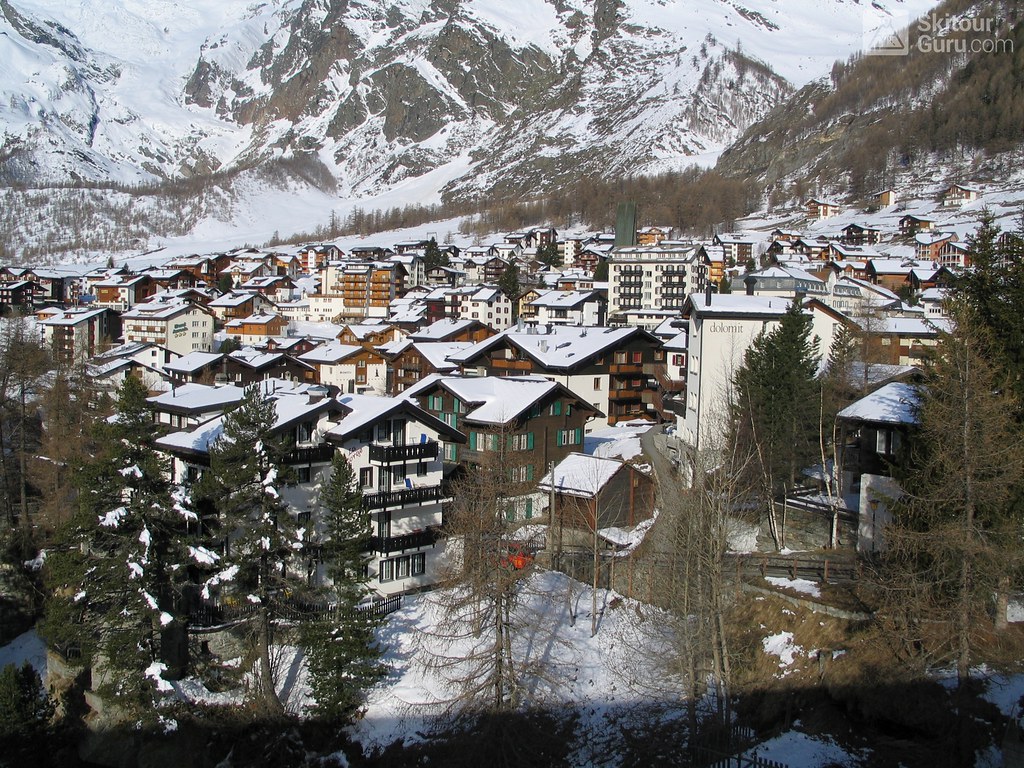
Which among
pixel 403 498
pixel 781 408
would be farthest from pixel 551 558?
pixel 781 408

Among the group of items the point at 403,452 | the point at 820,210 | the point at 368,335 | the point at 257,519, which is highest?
the point at 820,210

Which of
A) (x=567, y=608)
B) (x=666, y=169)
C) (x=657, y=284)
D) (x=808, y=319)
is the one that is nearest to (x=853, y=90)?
(x=666, y=169)

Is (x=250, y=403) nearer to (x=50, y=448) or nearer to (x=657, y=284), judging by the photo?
(x=50, y=448)

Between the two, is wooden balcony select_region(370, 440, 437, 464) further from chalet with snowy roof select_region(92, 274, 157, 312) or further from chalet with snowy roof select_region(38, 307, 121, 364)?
chalet with snowy roof select_region(92, 274, 157, 312)

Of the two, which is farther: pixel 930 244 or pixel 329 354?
pixel 930 244

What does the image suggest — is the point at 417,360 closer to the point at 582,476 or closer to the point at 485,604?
the point at 582,476

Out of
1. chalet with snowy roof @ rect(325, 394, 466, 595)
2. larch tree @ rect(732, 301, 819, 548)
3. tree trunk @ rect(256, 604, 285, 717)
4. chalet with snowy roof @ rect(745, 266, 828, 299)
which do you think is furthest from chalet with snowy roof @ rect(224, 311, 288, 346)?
tree trunk @ rect(256, 604, 285, 717)

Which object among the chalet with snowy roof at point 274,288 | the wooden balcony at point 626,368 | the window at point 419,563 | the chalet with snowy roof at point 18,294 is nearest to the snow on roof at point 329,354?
the wooden balcony at point 626,368
